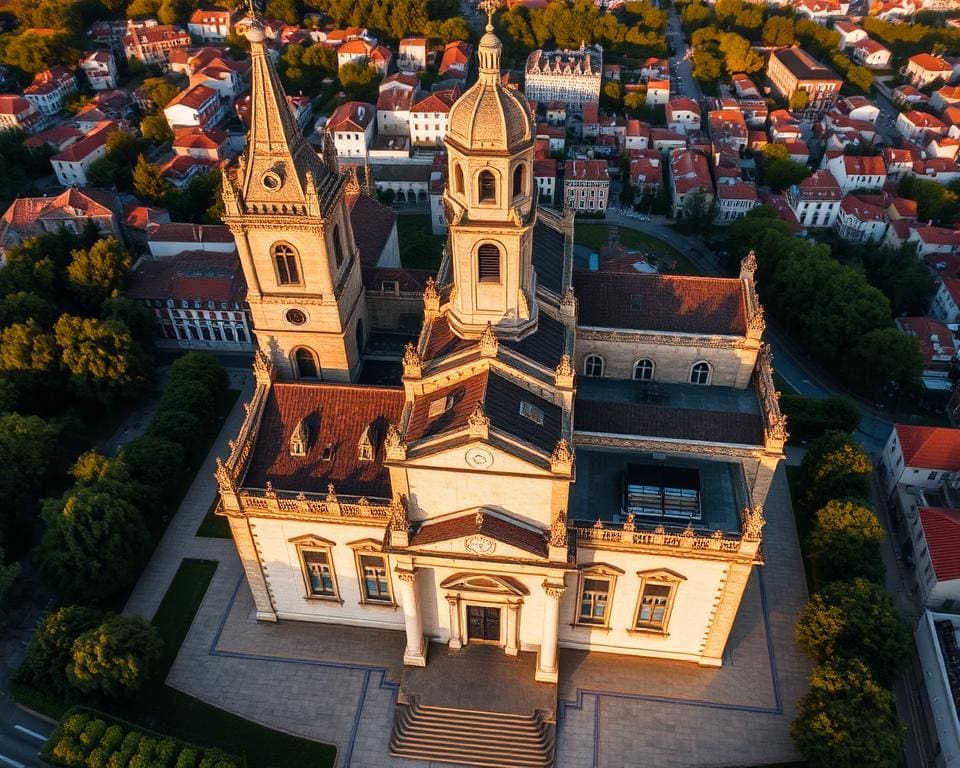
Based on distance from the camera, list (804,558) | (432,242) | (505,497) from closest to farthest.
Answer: (505,497) → (804,558) → (432,242)

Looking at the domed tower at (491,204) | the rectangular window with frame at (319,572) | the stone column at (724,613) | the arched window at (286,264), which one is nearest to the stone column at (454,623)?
the rectangular window with frame at (319,572)

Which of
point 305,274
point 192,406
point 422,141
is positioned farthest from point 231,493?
point 422,141

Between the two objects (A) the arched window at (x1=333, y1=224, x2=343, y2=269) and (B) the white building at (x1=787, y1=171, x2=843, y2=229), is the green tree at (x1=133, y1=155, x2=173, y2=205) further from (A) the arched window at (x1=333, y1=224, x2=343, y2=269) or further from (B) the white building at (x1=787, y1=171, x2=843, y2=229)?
(B) the white building at (x1=787, y1=171, x2=843, y2=229)

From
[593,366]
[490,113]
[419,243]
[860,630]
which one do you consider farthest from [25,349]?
[860,630]

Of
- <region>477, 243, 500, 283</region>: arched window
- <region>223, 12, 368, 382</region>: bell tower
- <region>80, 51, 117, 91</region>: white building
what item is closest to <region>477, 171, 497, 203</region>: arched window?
<region>477, 243, 500, 283</region>: arched window

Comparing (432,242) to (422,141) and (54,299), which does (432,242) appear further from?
(54,299)

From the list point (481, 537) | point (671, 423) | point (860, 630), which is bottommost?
point (860, 630)

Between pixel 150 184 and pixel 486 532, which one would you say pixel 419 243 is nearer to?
pixel 150 184
